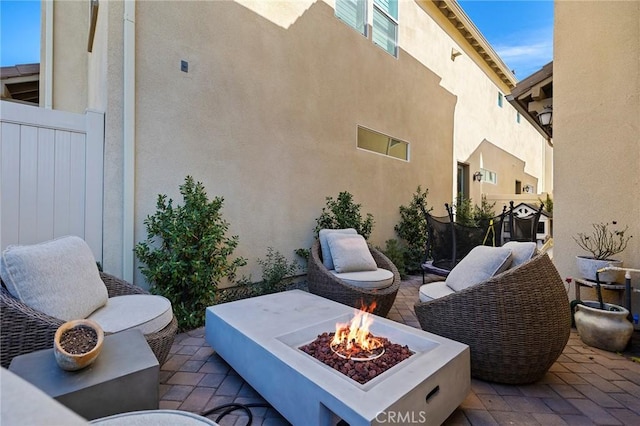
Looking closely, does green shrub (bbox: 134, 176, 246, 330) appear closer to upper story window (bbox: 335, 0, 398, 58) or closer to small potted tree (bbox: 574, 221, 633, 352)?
small potted tree (bbox: 574, 221, 633, 352)

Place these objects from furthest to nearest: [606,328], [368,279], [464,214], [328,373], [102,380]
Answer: [464,214]
[368,279]
[606,328]
[328,373]
[102,380]

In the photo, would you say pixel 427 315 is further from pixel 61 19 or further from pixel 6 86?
pixel 6 86

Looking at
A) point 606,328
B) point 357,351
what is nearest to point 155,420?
point 357,351

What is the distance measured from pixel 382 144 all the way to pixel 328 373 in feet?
17.6

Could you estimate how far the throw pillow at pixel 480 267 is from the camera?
2.32 meters

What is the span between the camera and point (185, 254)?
2986mm

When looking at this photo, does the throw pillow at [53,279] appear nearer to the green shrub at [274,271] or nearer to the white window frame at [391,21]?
the green shrub at [274,271]

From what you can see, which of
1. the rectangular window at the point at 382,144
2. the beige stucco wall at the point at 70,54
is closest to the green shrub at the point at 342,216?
the rectangular window at the point at 382,144

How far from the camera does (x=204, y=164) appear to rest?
3.56 m

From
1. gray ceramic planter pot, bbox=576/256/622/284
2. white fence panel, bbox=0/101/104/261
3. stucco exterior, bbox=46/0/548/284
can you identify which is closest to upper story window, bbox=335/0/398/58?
stucco exterior, bbox=46/0/548/284

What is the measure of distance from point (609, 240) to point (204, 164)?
435cm

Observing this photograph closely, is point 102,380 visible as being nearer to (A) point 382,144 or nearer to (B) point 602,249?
(B) point 602,249

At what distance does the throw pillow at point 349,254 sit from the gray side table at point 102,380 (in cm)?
231

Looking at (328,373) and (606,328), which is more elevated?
(328,373)
